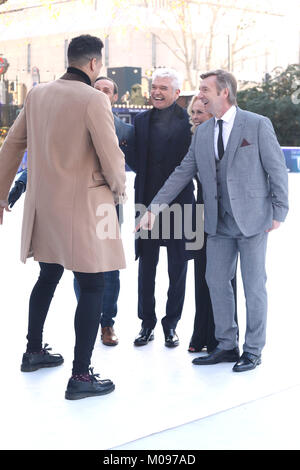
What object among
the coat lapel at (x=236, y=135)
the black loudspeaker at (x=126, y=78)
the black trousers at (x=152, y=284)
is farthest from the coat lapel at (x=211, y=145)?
the black loudspeaker at (x=126, y=78)

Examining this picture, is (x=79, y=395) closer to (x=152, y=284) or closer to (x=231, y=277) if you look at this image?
(x=231, y=277)

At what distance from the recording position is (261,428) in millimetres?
3145

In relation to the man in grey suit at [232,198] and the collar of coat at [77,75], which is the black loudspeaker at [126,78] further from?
the collar of coat at [77,75]

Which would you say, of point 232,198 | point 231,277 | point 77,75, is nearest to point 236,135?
point 232,198

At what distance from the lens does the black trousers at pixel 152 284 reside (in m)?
4.56

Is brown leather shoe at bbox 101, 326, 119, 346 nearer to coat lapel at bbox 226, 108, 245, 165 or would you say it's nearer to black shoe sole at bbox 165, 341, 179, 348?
black shoe sole at bbox 165, 341, 179, 348

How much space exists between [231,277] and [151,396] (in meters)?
0.89

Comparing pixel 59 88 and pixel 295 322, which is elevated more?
pixel 59 88

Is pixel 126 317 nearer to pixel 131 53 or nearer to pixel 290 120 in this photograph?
pixel 290 120

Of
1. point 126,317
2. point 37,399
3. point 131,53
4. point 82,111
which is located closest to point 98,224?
point 82,111

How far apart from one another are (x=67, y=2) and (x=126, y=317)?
35.6 metres

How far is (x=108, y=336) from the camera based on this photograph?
4539 mm

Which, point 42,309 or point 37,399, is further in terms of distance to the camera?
point 42,309

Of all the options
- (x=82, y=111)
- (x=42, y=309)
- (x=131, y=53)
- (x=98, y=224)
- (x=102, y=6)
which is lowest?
(x=42, y=309)
